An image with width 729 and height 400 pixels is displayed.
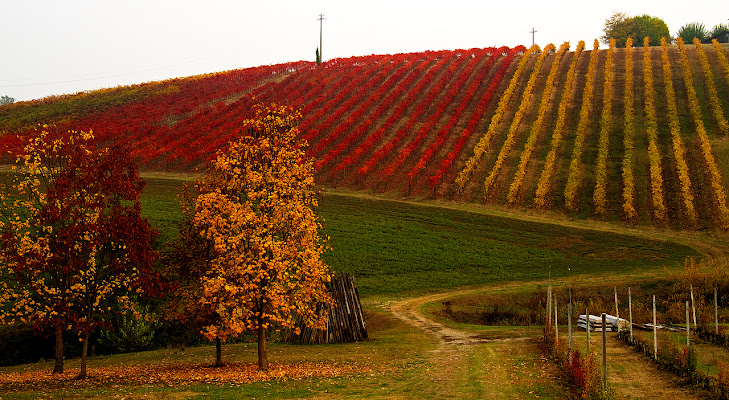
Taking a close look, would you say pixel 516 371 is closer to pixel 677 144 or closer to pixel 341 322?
pixel 341 322

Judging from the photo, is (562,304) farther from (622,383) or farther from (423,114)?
(423,114)

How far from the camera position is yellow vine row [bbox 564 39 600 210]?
5622 cm

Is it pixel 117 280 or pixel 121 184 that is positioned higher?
pixel 121 184

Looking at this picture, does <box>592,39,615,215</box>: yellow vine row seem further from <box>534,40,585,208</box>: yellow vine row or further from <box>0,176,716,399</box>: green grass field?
<box>534,40,585,208</box>: yellow vine row

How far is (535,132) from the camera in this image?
70062mm

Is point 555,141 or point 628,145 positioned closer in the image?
point 628,145

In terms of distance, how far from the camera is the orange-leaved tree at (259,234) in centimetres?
2134

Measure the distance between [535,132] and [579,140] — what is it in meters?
4.83

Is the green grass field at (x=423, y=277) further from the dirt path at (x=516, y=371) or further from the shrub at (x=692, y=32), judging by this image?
the shrub at (x=692, y=32)

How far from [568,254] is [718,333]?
22.0m

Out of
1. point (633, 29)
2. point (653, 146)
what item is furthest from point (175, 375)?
point (633, 29)

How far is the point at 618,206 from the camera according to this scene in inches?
2154

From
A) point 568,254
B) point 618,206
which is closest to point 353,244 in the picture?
point 568,254

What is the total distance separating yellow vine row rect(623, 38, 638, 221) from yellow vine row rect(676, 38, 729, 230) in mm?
6282
